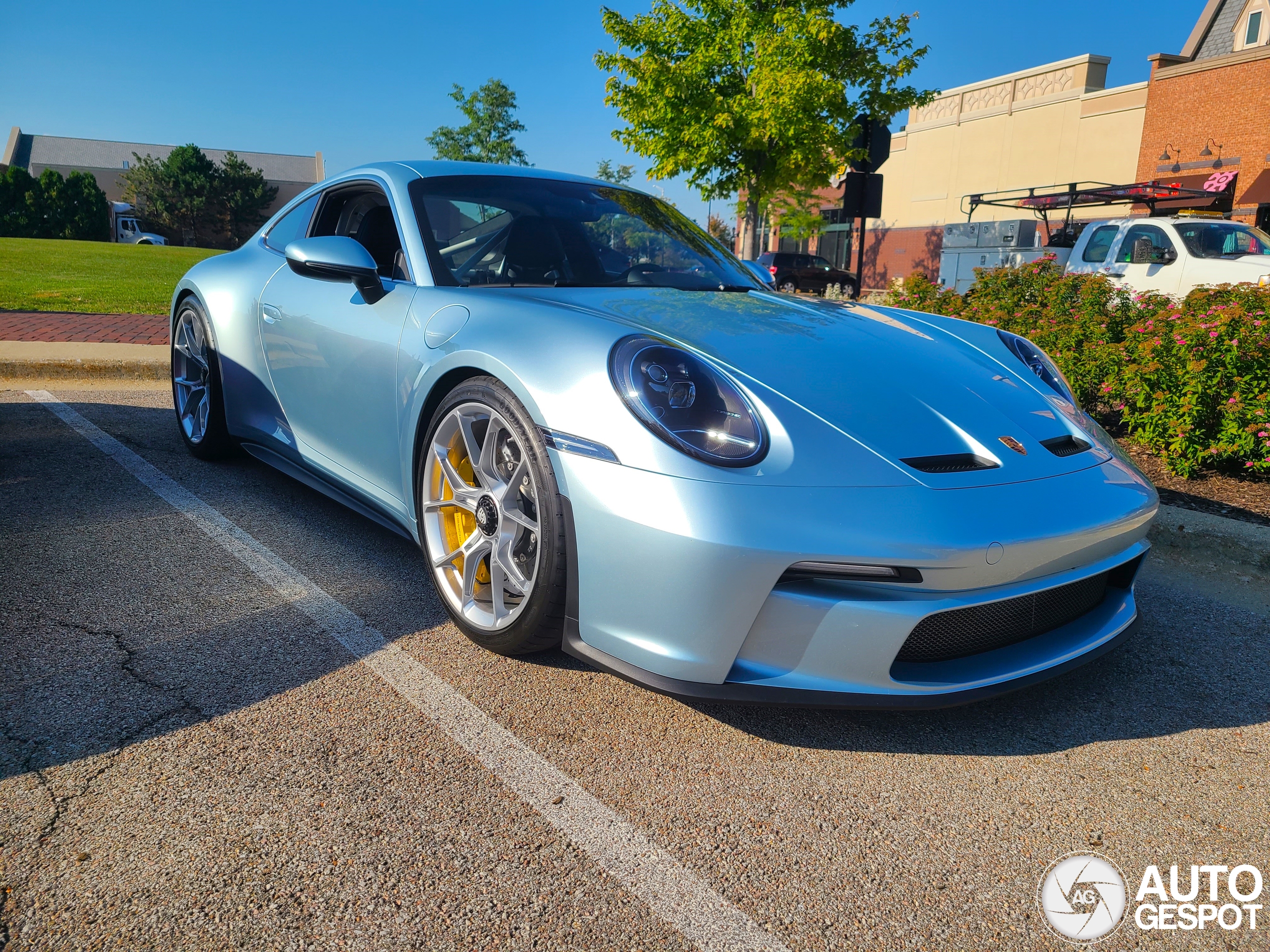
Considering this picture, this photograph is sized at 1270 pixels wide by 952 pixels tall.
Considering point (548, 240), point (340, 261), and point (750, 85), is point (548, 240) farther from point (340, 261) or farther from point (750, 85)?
point (750, 85)

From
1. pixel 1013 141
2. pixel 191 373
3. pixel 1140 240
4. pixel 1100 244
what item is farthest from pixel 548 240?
pixel 1013 141

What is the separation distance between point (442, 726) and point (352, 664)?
44 centimetres

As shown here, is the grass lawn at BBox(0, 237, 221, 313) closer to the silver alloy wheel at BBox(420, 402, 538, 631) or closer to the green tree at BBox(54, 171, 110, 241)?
the silver alloy wheel at BBox(420, 402, 538, 631)

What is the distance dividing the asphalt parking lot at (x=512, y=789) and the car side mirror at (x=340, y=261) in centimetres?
100

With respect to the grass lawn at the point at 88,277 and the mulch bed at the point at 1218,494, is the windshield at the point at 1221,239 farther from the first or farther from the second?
the grass lawn at the point at 88,277

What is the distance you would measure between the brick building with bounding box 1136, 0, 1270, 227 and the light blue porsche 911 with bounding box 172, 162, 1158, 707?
2479 centimetres

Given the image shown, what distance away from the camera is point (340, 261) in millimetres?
2939

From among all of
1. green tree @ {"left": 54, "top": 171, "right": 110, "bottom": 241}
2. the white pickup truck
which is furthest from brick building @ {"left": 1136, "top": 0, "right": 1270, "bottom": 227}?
green tree @ {"left": 54, "top": 171, "right": 110, "bottom": 241}

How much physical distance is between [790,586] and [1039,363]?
1767 millimetres

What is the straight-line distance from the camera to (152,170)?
64.8 meters

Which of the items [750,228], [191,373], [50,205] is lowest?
[191,373]

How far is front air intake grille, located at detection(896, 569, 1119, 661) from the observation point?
2.06 meters

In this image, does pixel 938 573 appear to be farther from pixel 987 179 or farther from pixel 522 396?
pixel 987 179

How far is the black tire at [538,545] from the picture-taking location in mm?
2209
